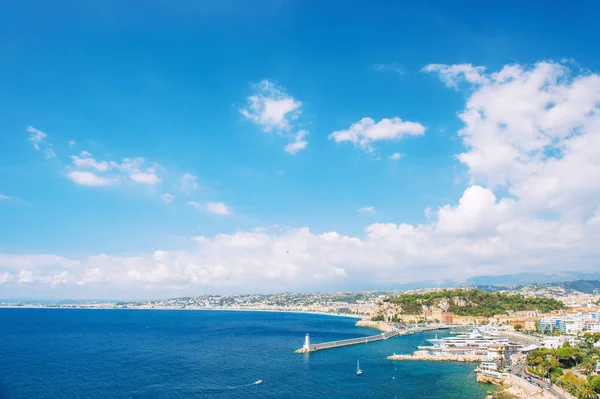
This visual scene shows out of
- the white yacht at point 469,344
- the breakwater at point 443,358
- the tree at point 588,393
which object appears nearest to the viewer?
the tree at point 588,393

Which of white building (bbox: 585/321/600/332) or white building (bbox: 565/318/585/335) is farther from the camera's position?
white building (bbox: 565/318/585/335)

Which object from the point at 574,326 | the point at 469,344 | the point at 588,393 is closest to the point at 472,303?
the point at 574,326

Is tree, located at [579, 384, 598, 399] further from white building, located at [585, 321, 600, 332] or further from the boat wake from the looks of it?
white building, located at [585, 321, 600, 332]

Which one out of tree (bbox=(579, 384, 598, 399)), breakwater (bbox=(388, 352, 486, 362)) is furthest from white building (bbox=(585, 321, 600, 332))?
tree (bbox=(579, 384, 598, 399))

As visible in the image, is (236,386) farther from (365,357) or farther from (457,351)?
(457,351)

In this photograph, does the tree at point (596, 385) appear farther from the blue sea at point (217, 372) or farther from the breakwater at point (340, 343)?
the breakwater at point (340, 343)

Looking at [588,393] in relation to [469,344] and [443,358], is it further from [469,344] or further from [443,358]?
[469,344]

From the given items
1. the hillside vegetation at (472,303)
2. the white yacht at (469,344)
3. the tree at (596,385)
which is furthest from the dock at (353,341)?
the tree at (596,385)

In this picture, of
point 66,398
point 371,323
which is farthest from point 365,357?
point 371,323
